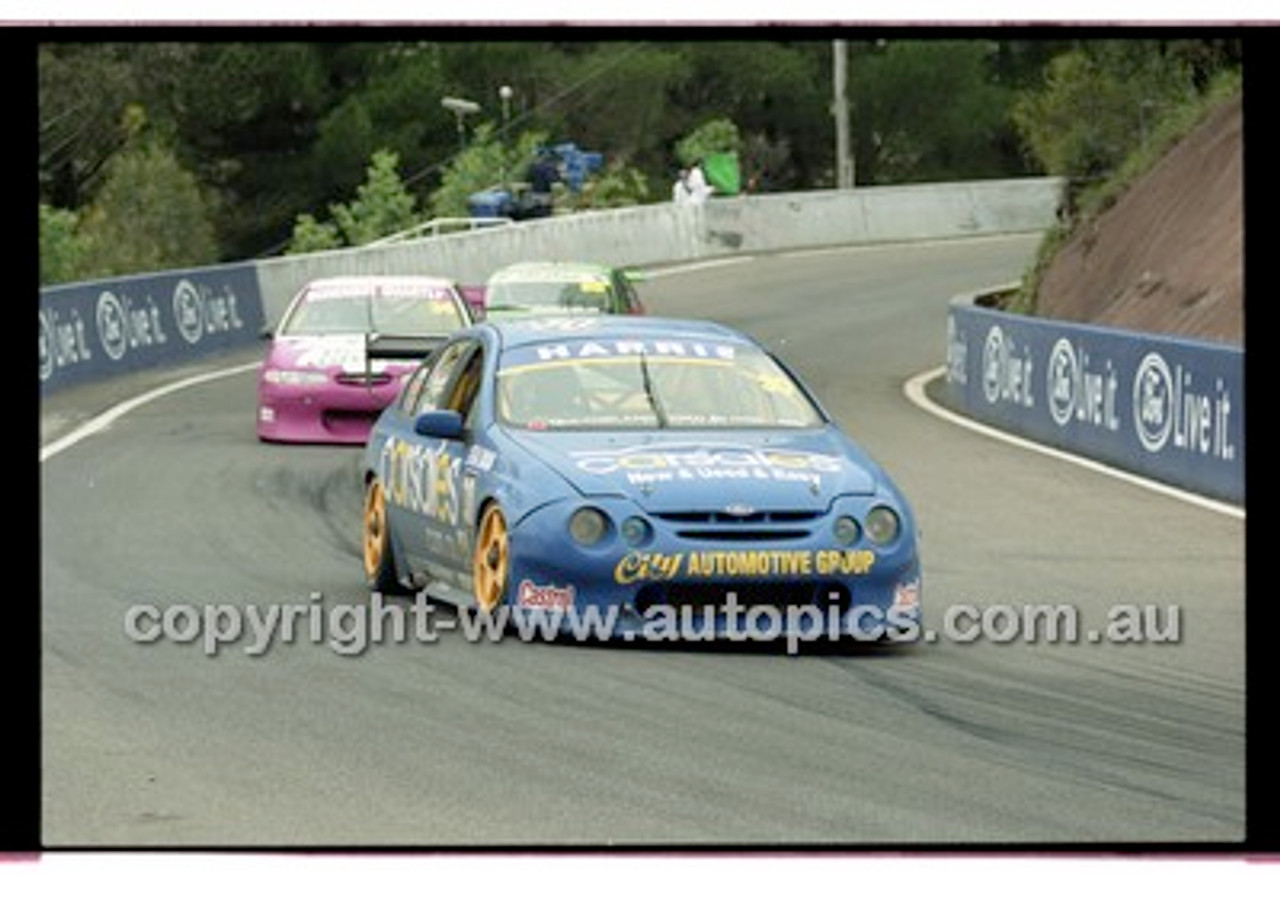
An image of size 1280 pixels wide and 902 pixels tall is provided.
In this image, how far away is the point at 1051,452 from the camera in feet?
83.5

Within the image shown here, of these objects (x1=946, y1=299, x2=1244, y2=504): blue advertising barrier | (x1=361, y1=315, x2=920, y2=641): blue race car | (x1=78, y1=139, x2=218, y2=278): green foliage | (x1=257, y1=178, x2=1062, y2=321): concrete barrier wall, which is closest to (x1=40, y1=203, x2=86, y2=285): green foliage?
(x1=78, y1=139, x2=218, y2=278): green foliage

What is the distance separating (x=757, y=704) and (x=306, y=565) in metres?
5.52

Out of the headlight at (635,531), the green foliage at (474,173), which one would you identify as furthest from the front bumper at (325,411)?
the green foliage at (474,173)

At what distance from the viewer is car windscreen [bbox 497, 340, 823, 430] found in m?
13.7

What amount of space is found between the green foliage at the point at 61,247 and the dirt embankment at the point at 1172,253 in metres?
27.2

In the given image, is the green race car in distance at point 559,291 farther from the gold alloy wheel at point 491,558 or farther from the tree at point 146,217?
the tree at point 146,217

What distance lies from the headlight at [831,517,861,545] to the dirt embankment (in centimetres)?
1885

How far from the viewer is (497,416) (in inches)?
548

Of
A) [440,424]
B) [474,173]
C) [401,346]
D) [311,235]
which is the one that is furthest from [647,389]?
[311,235]

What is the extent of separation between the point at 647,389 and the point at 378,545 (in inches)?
78.2

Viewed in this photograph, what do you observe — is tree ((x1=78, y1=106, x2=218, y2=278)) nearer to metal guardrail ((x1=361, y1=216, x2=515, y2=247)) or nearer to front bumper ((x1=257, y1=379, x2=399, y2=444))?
metal guardrail ((x1=361, y1=216, x2=515, y2=247))

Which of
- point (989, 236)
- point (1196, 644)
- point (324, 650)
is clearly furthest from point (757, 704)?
point (989, 236)

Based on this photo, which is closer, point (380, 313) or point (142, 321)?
point (380, 313)

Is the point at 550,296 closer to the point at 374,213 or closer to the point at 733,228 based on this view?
the point at 374,213
